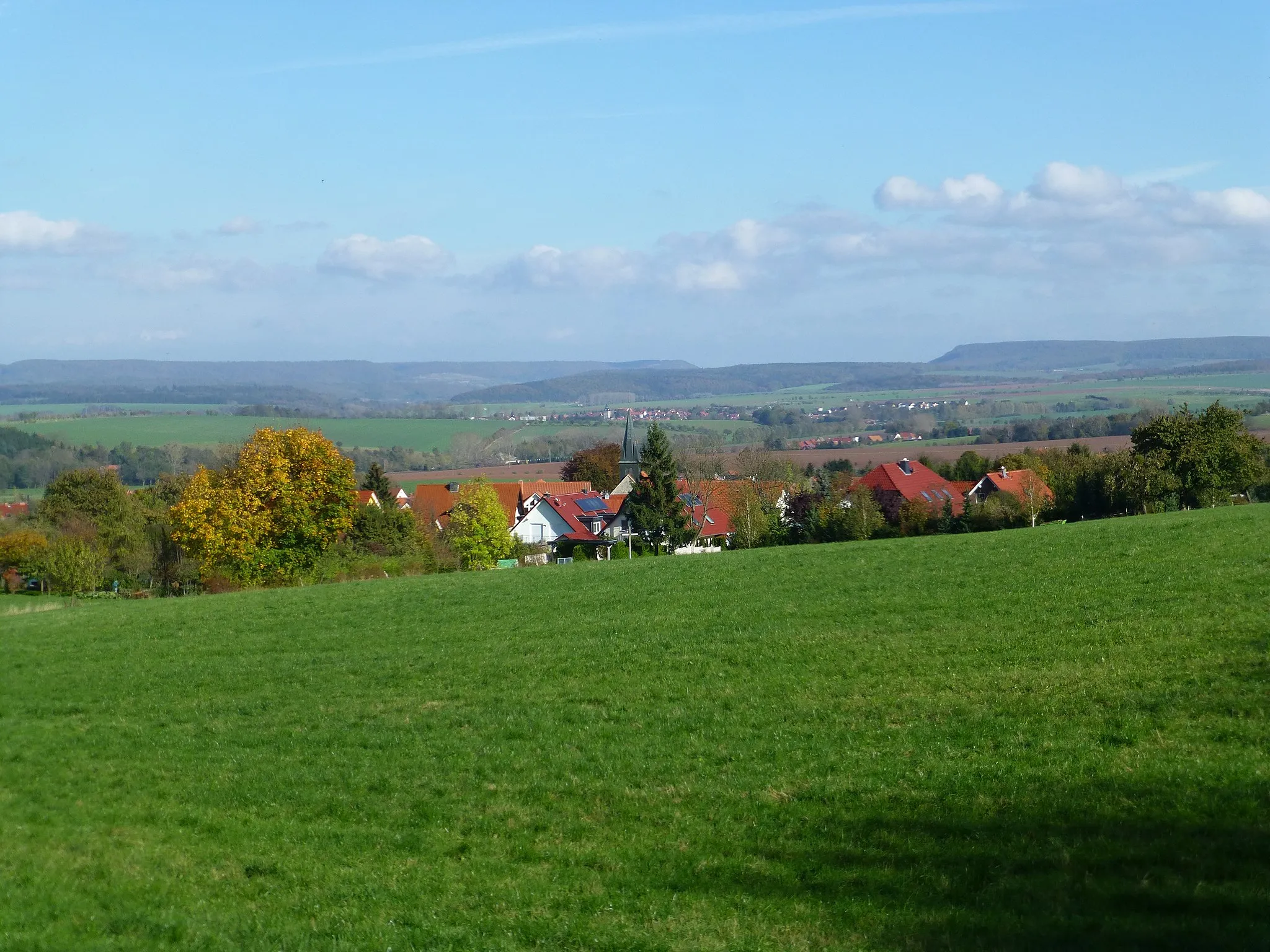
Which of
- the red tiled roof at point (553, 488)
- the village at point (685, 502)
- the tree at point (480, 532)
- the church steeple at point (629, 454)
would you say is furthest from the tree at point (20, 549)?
the church steeple at point (629, 454)

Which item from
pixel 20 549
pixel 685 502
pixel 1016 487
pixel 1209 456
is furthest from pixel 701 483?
pixel 20 549

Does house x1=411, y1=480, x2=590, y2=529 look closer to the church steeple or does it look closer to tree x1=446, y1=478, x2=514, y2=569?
the church steeple

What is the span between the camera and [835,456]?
117m

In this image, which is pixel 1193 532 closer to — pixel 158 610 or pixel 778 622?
pixel 778 622

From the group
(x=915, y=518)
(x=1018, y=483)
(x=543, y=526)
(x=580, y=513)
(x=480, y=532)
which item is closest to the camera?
(x=915, y=518)

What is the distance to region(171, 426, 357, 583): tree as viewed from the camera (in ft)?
138

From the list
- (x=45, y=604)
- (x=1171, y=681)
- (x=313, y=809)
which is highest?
(x=1171, y=681)

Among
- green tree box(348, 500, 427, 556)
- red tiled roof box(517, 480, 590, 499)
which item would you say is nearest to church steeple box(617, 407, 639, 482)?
red tiled roof box(517, 480, 590, 499)

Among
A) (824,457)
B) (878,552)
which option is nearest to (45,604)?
(878,552)

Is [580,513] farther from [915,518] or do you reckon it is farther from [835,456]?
[835,456]

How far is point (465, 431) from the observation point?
169250mm

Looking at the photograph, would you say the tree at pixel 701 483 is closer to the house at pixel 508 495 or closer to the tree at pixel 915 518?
the tree at pixel 915 518

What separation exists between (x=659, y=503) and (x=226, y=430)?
11533 centimetres

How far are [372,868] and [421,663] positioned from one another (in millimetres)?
9387
